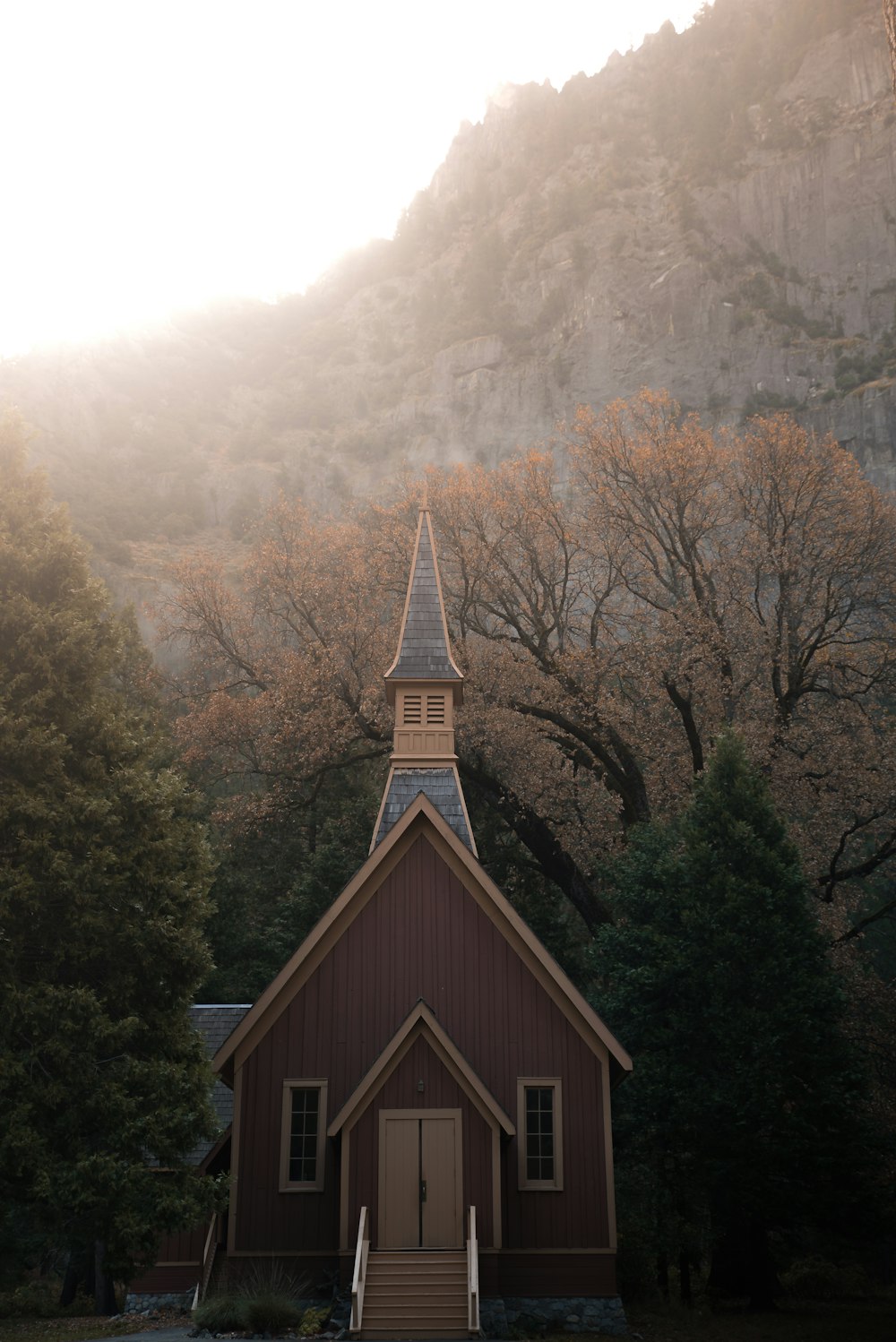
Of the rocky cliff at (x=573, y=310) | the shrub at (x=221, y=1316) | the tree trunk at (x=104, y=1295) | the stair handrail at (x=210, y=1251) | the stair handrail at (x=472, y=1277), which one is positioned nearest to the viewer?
the stair handrail at (x=472, y=1277)

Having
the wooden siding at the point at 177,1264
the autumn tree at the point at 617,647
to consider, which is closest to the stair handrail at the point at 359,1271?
the wooden siding at the point at 177,1264

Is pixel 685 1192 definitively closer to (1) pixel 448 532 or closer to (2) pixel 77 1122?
(2) pixel 77 1122

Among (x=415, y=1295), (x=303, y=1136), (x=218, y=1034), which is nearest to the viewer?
(x=415, y=1295)

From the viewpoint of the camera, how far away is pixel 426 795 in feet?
66.0

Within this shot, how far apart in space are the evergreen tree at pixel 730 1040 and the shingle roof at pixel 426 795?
4391 millimetres

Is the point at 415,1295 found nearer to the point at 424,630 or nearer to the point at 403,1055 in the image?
the point at 403,1055

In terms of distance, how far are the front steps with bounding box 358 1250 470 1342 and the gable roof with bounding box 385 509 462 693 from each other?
1013 cm

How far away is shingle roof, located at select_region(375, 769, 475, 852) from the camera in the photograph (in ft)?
65.7

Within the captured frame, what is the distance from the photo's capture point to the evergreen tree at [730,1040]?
1878cm

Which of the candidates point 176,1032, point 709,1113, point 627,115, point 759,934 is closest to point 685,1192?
point 709,1113

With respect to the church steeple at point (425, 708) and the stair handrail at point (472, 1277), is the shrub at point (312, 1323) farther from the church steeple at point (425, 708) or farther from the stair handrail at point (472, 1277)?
the church steeple at point (425, 708)

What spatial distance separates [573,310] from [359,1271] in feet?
372

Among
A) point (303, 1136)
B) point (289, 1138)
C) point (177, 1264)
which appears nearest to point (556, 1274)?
point (303, 1136)

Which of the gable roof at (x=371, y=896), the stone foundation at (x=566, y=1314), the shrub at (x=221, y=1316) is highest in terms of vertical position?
the gable roof at (x=371, y=896)
